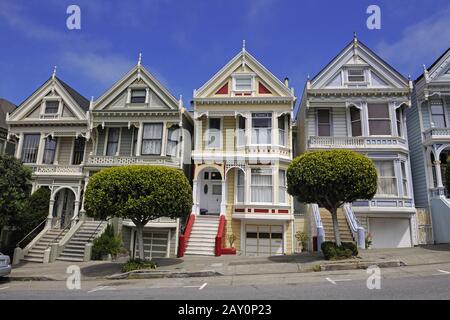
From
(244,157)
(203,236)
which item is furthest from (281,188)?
(203,236)

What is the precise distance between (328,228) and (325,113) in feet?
26.1

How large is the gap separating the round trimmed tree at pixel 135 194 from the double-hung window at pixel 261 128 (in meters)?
9.05

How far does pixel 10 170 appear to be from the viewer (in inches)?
647

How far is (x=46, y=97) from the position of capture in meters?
23.5

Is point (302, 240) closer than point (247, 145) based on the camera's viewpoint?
Yes

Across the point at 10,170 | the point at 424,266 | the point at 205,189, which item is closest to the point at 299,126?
the point at 205,189

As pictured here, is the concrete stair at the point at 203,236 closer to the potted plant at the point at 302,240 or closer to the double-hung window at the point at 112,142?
the potted plant at the point at 302,240

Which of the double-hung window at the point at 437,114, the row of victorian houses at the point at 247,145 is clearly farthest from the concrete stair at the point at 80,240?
the double-hung window at the point at 437,114

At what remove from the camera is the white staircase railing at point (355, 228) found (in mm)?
16719

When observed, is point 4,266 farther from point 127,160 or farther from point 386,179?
point 386,179

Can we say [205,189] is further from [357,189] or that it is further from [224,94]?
[357,189]

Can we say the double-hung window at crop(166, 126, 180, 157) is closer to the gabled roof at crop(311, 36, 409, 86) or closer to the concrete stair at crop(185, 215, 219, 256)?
the concrete stair at crop(185, 215, 219, 256)

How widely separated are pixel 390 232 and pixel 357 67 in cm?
1098
